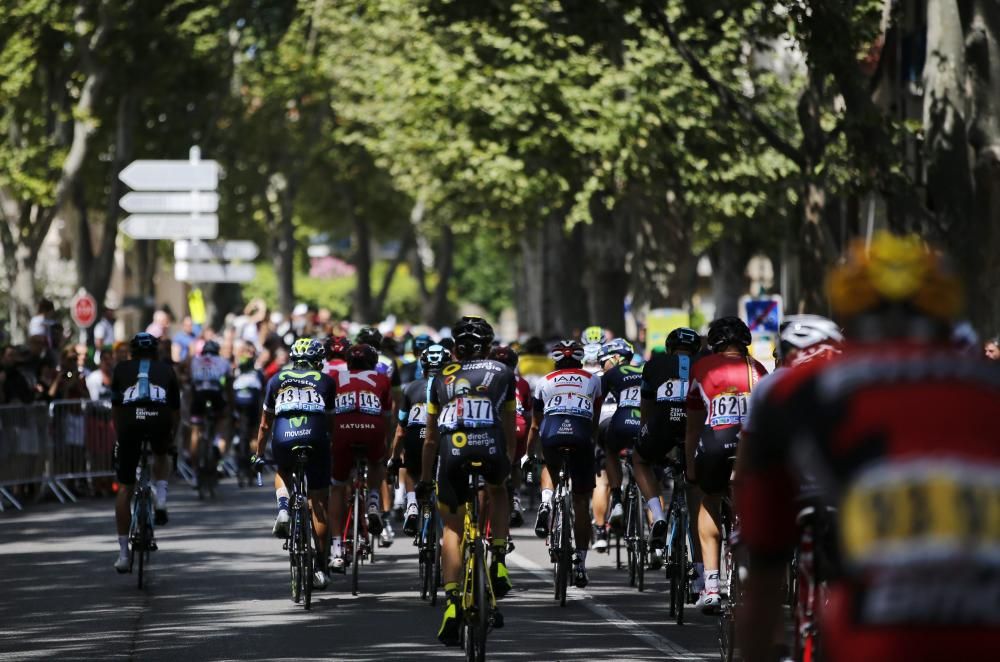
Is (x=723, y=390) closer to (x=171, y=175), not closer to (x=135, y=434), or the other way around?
(x=135, y=434)

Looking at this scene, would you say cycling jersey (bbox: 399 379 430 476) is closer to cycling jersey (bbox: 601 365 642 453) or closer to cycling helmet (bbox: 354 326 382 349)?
cycling helmet (bbox: 354 326 382 349)

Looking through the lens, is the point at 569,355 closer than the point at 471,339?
No

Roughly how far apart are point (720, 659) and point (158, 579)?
231 inches

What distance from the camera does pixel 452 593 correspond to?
10.2 m

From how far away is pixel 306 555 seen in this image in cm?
1305

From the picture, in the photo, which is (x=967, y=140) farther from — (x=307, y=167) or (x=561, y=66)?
(x=307, y=167)

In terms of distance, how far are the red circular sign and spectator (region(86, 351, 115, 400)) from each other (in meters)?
7.70

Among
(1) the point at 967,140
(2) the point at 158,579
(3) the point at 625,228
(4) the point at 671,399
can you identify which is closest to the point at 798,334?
(4) the point at 671,399

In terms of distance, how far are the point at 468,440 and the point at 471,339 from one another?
537 mm

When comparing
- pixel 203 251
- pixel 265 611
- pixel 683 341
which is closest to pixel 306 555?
pixel 265 611

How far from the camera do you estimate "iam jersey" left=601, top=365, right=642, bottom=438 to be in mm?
14977

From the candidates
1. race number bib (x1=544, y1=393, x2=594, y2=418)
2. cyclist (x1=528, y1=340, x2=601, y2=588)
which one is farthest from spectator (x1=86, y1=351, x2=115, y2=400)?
race number bib (x1=544, y1=393, x2=594, y2=418)

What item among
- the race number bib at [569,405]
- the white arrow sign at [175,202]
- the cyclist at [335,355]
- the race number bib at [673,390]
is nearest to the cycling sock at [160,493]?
the cyclist at [335,355]

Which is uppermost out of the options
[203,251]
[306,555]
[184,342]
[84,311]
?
[203,251]
